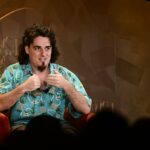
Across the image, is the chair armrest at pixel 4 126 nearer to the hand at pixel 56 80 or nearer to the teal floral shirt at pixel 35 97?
the teal floral shirt at pixel 35 97

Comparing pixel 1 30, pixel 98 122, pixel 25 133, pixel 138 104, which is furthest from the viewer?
pixel 138 104

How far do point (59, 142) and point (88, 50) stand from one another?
2659mm

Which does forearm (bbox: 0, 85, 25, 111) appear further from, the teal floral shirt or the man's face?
the man's face

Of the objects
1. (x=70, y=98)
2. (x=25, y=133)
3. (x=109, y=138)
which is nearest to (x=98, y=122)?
(x=109, y=138)

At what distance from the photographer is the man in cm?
493

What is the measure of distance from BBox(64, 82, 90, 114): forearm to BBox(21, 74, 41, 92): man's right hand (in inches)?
11.9

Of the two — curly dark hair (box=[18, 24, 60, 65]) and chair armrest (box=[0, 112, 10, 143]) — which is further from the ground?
curly dark hair (box=[18, 24, 60, 65])

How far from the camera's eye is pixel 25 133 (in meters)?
2.71

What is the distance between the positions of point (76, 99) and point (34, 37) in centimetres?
78

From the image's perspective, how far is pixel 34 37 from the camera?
4984 millimetres

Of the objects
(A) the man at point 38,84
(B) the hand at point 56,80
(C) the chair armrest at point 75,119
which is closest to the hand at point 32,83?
(A) the man at point 38,84

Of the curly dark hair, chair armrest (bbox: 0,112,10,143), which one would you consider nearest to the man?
the curly dark hair

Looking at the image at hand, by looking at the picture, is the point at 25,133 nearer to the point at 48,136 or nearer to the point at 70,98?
the point at 48,136

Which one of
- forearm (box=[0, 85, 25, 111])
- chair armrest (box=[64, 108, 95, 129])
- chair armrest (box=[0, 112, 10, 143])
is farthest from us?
chair armrest (box=[64, 108, 95, 129])
